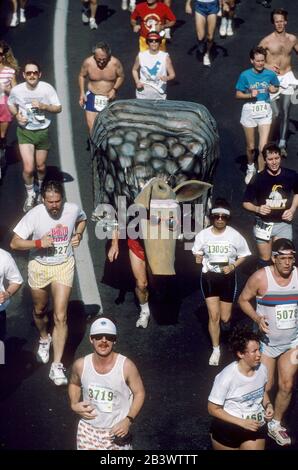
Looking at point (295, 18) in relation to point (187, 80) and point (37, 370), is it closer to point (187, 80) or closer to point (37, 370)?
point (187, 80)

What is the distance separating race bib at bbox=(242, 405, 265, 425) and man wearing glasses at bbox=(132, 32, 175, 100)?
7941 millimetres

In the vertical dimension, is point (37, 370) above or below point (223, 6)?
below

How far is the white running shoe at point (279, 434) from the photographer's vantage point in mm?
11656

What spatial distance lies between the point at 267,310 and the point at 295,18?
1220 cm

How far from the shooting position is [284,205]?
→ 1379 centimetres

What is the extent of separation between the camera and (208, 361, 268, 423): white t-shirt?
10.5 meters

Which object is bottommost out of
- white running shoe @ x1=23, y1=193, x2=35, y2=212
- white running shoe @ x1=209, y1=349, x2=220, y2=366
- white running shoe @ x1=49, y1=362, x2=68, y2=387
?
white running shoe @ x1=209, y1=349, x2=220, y2=366

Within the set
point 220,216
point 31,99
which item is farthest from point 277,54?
point 220,216

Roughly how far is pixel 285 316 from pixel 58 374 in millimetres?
2741

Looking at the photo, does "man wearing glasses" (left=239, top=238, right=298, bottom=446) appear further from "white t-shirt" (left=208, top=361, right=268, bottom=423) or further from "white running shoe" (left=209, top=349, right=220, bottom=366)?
"white running shoe" (left=209, top=349, right=220, bottom=366)

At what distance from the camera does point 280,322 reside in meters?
11.7

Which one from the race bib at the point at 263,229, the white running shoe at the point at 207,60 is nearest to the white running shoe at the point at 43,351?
the race bib at the point at 263,229

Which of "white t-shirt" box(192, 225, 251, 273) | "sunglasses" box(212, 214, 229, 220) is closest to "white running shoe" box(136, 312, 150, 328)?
"white t-shirt" box(192, 225, 251, 273)

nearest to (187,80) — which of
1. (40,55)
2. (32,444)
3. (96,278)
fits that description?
(40,55)
